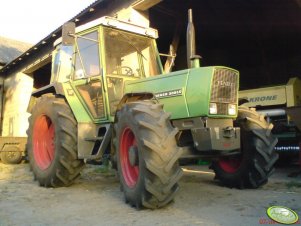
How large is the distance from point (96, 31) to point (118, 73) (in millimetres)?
741

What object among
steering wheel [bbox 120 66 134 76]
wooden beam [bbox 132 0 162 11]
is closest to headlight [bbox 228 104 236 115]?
steering wheel [bbox 120 66 134 76]

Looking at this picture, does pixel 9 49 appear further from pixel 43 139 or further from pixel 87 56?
pixel 87 56

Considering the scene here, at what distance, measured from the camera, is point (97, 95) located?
623cm

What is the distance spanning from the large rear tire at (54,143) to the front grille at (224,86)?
7.62 ft

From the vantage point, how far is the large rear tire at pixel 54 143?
609 cm

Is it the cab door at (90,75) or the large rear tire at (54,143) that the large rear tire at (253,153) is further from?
the large rear tire at (54,143)

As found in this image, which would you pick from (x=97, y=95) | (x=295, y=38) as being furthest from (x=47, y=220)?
(x=295, y=38)

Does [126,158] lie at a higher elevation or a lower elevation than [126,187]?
higher

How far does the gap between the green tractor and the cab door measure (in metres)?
0.02

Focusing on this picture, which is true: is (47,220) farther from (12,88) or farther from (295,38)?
(12,88)

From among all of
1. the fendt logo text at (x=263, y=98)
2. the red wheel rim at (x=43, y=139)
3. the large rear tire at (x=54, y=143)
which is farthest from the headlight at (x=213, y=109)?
the fendt logo text at (x=263, y=98)

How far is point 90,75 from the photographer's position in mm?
6305

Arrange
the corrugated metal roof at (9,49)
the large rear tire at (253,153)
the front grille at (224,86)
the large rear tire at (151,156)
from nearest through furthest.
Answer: the large rear tire at (151,156)
the front grille at (224,86)
the large rear tire at (253,153)
the corrugated metal roof at (9,49)

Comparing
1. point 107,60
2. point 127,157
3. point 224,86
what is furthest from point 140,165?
point 107,60
